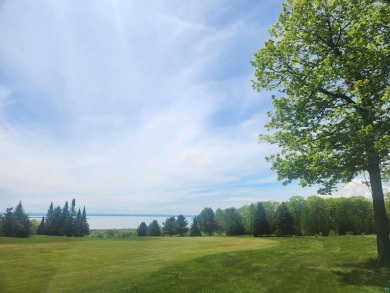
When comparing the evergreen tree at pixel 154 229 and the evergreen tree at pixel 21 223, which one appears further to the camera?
the evergreen tree at pixel 154 229

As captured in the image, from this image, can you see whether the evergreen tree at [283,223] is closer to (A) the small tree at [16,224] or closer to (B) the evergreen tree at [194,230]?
(B) the evergreen tree at [194,230]

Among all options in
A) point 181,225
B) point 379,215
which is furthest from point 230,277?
point 181,225

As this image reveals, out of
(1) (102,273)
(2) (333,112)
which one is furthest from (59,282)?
(2) (333,112)

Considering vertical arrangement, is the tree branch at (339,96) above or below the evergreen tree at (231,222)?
above

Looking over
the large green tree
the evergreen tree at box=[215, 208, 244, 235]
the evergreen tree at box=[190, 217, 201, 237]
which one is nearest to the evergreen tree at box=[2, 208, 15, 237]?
the evergreen tree at box=[190, 217, 201, 237]

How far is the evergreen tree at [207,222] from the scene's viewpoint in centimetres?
15075

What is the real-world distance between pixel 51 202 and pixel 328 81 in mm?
171584

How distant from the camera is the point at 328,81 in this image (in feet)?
69.8

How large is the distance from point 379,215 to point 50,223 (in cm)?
14888

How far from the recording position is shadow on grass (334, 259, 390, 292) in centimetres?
1628

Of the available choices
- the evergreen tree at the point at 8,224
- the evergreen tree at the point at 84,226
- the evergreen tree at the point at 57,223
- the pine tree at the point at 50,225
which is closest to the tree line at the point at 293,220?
the evergreen tree at the point at 57,223

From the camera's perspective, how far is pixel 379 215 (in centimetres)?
1961

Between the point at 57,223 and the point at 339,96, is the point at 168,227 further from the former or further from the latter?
the point at 339,96

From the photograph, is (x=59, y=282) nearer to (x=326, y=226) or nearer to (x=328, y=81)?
(x=328, y=81)
